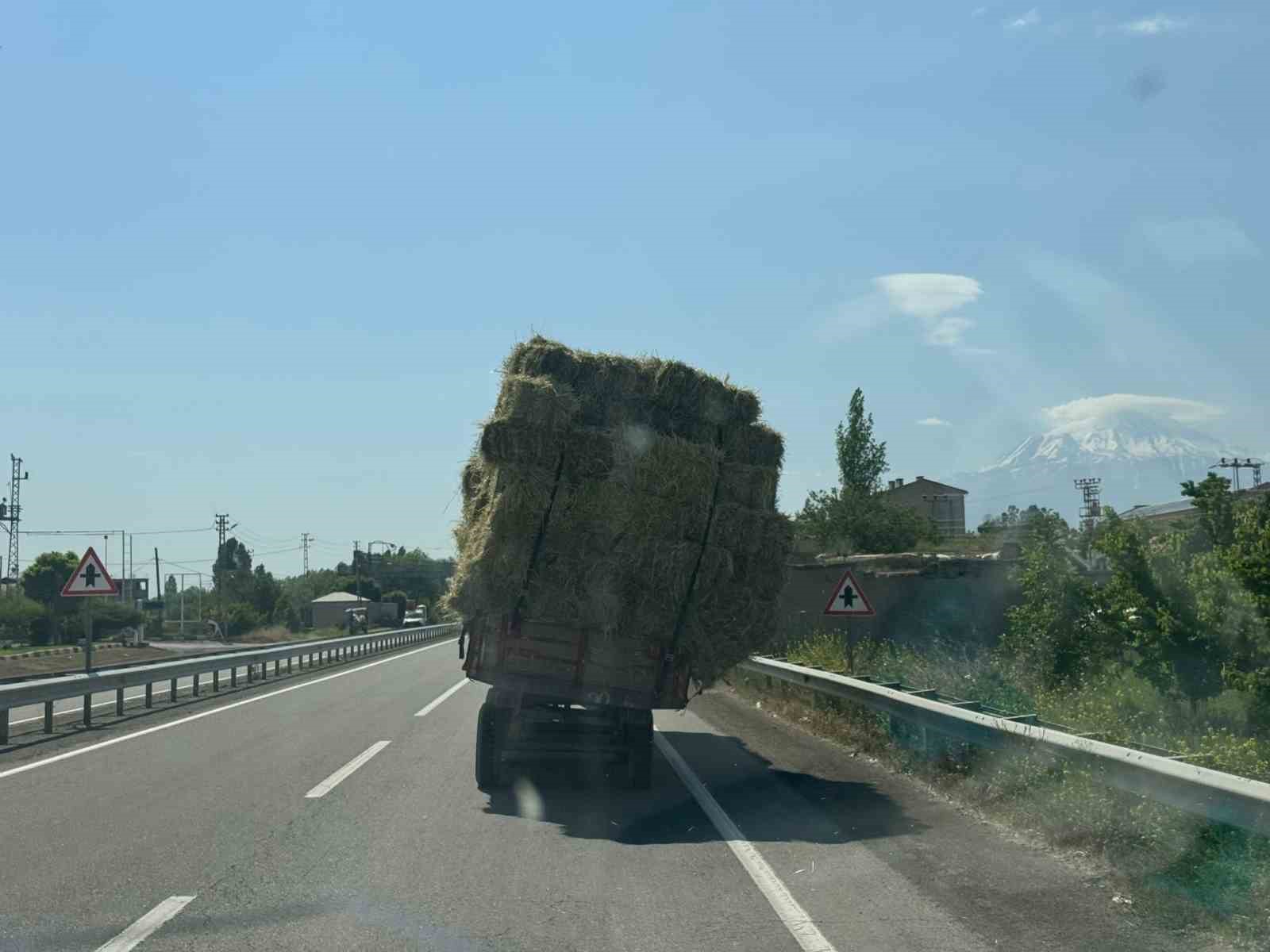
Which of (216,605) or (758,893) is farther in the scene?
(216,605)

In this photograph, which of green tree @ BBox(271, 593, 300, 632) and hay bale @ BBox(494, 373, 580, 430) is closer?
hay bale @ BBox(494, 373, 580, 430)

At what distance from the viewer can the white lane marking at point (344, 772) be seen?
9.98m

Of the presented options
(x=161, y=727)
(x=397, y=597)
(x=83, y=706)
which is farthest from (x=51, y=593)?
(x=161, y=727)

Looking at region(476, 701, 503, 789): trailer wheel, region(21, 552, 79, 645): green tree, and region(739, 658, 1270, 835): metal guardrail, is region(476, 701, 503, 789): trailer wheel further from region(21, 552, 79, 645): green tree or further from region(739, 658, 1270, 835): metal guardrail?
region(21, 552, 79, 645): green tree

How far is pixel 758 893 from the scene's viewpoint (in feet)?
22.3

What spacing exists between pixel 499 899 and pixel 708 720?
10538 millimetres

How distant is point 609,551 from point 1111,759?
177 inches

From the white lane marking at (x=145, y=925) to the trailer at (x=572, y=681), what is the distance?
407cm

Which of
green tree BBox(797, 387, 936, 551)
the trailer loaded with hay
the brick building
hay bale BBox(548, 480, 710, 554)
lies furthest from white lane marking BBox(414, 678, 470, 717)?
the brick building

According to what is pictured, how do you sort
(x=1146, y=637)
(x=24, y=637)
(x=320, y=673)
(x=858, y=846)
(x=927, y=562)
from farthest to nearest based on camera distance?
(x=24, y=637), (x=320, y=673), (x=927, y=562), (x=1146, y=637), (x=858, y=846)

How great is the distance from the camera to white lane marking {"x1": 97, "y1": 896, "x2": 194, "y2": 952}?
5656mm

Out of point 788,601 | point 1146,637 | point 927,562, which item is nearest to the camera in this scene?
point 1146,637

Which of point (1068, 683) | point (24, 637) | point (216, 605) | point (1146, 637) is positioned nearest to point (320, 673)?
point (1068, 683)

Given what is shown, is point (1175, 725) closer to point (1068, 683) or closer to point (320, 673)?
point (1068, 683)
